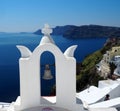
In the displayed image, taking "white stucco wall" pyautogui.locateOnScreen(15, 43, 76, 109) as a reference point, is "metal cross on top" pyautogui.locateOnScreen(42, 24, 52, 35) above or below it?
above

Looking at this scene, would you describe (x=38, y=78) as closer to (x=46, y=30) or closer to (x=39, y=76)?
(x=39, y=76)

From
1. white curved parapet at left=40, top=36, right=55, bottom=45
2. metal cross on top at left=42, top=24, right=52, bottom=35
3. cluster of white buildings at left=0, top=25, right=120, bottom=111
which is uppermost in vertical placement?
metal cross on top at left=42, top=24, right=52, bottom=35

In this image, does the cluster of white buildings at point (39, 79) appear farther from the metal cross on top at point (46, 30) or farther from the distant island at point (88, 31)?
the distant island at point (88, 31)

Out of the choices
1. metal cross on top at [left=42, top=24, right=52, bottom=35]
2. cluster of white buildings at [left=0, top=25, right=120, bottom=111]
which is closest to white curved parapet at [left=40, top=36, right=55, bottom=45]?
cluster of white buildings at [left=0, top=25, right=120, bottom=111]

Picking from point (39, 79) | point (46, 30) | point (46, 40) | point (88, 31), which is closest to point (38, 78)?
point (39, 79)

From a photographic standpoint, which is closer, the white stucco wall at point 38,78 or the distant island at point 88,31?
the white stucco wall at point 38,78

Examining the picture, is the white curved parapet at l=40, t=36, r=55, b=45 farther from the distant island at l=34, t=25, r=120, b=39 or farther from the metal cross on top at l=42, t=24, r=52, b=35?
the distant island at l=34, t=25, r=120, b=39

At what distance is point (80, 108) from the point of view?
6637 mm

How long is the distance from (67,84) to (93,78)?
78.4ft

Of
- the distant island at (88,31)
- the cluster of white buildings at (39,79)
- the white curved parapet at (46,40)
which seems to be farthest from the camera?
the distant island at (88,31)

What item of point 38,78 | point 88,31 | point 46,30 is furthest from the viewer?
point 88,31

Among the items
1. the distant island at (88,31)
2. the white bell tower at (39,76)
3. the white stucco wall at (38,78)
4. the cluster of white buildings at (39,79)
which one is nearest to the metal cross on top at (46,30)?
the cluster of white buildings at (39,79)

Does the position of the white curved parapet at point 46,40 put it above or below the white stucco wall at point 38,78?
above

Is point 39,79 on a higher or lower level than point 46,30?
lower
